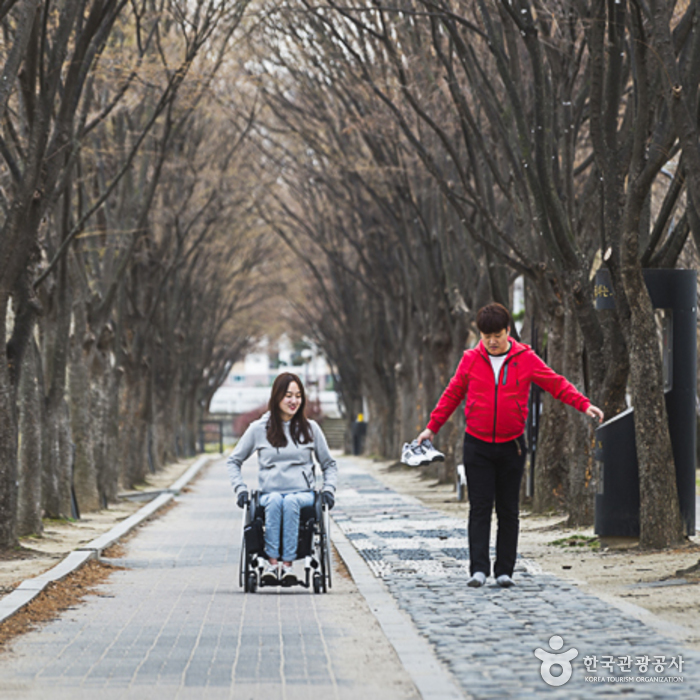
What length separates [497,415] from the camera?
8.62 meters

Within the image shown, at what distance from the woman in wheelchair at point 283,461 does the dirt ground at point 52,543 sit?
1.88 m

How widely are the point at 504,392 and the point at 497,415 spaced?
0.16 m

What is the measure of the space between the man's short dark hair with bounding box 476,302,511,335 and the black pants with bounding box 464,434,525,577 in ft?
2.47

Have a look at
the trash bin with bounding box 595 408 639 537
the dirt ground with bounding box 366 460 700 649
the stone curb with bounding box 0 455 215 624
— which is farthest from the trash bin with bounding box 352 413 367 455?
the trash bin with bounding box 595 408 639 537

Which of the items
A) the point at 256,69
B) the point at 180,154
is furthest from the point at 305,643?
the point at 180,154

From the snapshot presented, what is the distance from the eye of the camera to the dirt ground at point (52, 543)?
36.0 feet

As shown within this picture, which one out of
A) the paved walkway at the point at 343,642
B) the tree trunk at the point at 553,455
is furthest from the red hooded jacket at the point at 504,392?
the tree trunk at the point at 553,455

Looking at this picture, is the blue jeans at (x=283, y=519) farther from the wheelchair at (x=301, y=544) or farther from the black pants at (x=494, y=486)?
the black pants at (x=494, y=486)

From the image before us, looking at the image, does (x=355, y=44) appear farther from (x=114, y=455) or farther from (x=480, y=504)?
(x=480, y=504)

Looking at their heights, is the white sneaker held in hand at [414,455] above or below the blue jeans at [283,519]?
above

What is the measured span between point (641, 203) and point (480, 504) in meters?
3.34

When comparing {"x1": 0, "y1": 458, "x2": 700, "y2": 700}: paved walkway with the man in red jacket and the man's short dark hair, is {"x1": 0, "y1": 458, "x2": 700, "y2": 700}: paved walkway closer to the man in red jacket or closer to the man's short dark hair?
the man in red jacket

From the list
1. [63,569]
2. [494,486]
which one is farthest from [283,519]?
[63,569]

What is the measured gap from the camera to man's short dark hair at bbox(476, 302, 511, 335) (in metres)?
8.62
